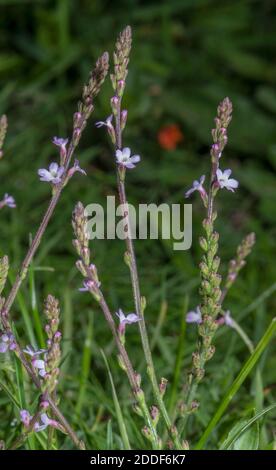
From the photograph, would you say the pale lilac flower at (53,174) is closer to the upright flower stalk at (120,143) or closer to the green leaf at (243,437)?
the upright flower stalk at (120,143)

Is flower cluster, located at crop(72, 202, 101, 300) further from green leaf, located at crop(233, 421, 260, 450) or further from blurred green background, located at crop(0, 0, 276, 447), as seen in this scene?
blurred green background, located at crop(0, 0, 276, 447)

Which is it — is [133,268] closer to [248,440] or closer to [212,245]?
[212,245]

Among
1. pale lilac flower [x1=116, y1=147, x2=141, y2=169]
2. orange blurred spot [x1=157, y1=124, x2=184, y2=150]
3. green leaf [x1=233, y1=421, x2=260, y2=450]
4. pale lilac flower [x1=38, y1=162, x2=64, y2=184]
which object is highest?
orange blurred spot [x1=157, y1=124, x2=184, y2=150]

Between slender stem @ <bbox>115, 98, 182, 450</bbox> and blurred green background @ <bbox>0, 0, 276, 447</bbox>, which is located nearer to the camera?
slender stem @ <bbox>115, 98, 182, 450</bbox>

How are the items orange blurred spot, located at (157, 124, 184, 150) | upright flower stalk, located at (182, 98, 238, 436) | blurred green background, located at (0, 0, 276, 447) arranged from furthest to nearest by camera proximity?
orange blurred spot, located at (157, 124, 184, 150)
blurred green background, located at (0, 0, 276, 447)
upright flower stalk, located at (182, 98, 238, 436)

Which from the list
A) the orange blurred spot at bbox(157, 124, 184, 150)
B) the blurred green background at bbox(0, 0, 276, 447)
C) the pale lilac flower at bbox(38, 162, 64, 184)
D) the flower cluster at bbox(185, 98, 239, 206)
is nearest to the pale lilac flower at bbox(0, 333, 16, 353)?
the pale lilac flower at bbox(38, 162, 64, 184)

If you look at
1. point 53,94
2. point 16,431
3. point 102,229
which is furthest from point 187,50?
point 16,431

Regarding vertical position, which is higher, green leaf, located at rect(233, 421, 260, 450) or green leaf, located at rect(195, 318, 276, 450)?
green leaf, located at rect(195, 318, 276, 450)
